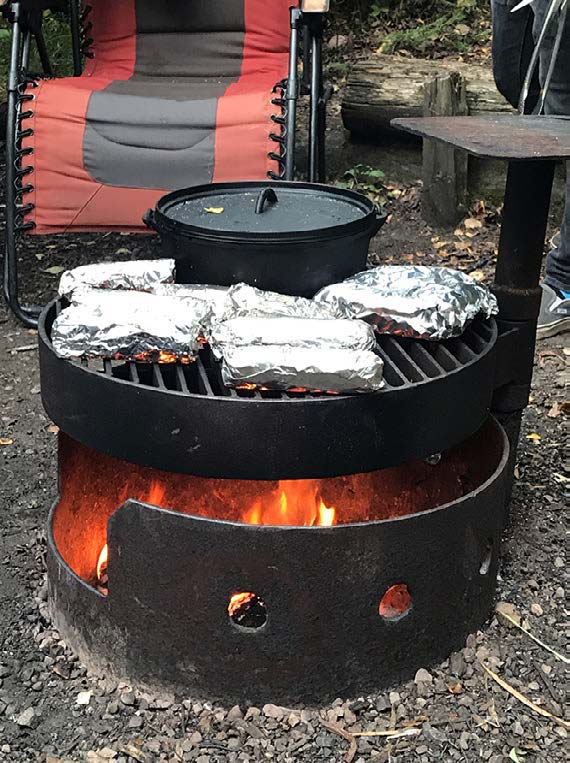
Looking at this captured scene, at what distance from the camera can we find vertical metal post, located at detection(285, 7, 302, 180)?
4.03m

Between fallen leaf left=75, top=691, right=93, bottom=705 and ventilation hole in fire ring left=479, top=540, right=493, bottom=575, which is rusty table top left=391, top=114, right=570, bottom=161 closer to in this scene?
ventilation hole in fire ring left=479, top=540, right=493, bottom=575

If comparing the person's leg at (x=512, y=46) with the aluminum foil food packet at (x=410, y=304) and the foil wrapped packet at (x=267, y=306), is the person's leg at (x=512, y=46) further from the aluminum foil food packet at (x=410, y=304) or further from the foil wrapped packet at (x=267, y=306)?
the foil wrapped packet at (x=267, y=306)

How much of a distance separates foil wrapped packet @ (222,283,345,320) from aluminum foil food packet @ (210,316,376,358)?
0.05 meters

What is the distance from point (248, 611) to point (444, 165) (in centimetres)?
342

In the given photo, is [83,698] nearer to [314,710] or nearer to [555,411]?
[314,710]

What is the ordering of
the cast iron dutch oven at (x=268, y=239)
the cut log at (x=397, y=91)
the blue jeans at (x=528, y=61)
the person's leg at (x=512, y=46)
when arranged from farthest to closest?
the cut log at (x=397, y=91)
the person's leg at (x=512, y=46)
the blue jeans at (x=528, y=61)
the cast iron dutch oven at (x=268, y=239)

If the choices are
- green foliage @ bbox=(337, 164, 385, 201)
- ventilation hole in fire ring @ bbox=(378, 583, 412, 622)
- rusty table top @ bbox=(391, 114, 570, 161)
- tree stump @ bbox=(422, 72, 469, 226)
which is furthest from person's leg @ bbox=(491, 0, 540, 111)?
ventilation hole in fire ring @ bbox=(378, 583, 412, 622)

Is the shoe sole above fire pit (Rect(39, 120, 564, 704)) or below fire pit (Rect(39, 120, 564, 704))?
below

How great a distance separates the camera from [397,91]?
5.57 meters

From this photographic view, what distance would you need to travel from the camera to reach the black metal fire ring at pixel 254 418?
1964mm

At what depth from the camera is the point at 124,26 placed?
527 cm

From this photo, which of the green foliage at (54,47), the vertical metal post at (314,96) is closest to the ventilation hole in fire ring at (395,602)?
the vertical metal post at (314,96)

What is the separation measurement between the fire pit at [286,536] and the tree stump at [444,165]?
2935 millimetres

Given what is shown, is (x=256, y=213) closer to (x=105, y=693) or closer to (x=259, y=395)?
(x=259, y=395)
